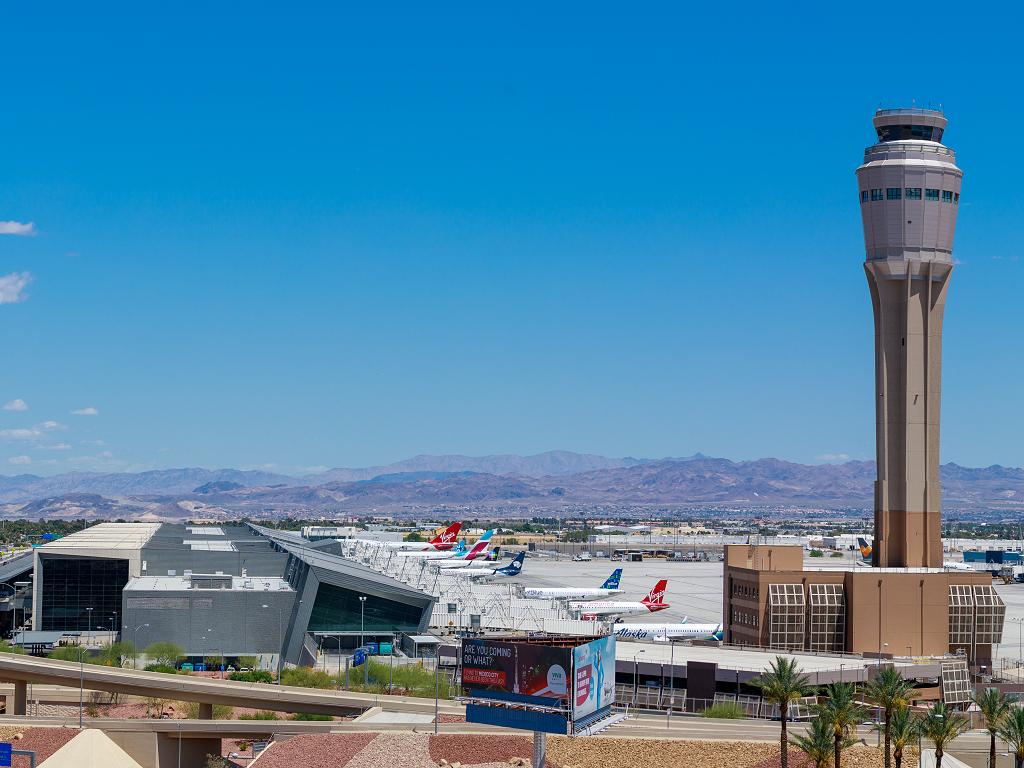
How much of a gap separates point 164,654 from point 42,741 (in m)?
35.4

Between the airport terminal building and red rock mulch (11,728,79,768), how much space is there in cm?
3404

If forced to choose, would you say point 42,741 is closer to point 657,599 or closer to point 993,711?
point 993,711

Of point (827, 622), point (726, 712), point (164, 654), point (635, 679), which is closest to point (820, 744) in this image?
point (726, 712)

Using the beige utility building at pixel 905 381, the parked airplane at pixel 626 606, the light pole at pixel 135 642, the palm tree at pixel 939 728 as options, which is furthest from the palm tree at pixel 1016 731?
the parked airplane at pixel 626 606

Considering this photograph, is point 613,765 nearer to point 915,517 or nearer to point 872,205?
point 915,517

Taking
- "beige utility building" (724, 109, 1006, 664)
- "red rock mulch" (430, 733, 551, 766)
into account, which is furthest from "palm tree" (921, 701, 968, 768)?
"beige utility building" (724, 109, 1006, 664)

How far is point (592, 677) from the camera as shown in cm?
6222

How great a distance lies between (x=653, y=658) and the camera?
92688 mm

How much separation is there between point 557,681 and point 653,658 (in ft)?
110

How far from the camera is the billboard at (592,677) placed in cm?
6041

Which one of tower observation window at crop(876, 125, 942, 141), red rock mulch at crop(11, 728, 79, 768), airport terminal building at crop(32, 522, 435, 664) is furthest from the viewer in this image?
airport terminal building at crop(32, 522, 435, 664)

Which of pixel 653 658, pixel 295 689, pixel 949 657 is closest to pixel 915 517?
pixel 949 657

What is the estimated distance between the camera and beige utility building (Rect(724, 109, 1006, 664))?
98.1 m

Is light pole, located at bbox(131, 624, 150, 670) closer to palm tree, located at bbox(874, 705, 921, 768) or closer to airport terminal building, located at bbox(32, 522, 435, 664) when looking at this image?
airport terminal building, located at bbox(32, 522, 435, 664)
